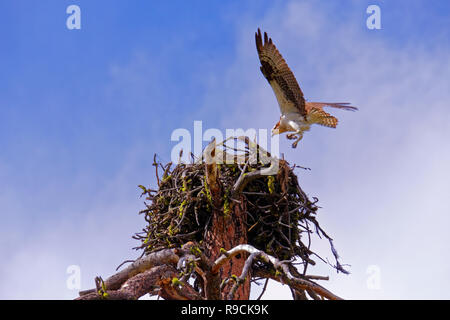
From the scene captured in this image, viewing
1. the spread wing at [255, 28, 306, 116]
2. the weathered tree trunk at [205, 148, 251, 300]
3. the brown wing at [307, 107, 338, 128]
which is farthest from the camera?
the brown wing at [307, 107, 338, 128]

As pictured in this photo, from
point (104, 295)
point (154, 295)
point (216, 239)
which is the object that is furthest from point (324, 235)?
point (104, 295)

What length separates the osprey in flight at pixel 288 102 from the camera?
20.6 feet

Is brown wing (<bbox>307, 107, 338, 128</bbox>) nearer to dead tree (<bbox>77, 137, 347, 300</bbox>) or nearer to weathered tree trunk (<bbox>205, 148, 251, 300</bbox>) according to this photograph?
dead tree (<bbox>77, 137, 347, 300</bbox>)

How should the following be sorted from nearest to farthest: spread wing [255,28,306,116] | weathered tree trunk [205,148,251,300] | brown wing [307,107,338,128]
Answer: weathered tree trunk [205,148,251,300], spread wing [255,28,306,116], brown wing [307,107,338,128]

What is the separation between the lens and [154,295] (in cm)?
507

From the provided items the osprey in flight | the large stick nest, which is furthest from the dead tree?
the osprey in flight

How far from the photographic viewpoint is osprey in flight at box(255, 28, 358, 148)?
6264mm

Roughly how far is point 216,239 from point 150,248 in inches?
31.5

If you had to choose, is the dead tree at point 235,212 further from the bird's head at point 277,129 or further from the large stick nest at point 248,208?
the bird's head at point 277,129

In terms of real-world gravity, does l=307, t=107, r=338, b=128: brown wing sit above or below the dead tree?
above

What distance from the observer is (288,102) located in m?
6.73

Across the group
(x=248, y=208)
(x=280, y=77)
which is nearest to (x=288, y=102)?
(x=280, y=77)

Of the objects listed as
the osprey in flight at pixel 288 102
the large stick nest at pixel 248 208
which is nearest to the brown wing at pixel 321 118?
the osprey in flight at pixel 288 102
